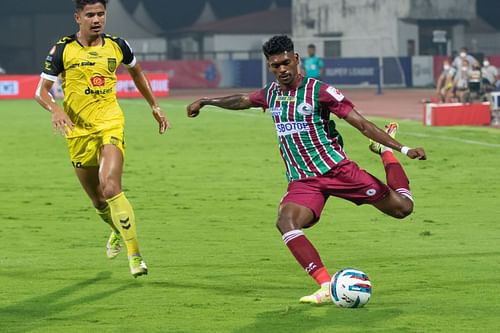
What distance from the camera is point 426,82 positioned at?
214 feet

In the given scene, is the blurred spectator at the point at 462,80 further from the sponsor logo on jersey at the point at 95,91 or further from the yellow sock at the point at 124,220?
the yellow sock at the point at 124,220

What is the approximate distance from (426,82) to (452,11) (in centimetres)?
686

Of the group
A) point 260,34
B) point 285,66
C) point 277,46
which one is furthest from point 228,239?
point 260,34

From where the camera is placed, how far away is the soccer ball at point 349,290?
870 centimetres

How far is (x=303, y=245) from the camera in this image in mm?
9094

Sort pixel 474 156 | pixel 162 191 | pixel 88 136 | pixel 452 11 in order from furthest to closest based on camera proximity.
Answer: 1. pixel 452 11
2. pixel 474 156
3. pixel 162 191
4. pixel 88 136

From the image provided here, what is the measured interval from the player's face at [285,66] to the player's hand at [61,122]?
6.46ft

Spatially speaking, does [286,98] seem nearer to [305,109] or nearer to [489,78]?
[305,109]

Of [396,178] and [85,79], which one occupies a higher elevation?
[85,79]

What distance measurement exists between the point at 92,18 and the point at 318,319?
351cm

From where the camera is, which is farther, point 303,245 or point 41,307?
point 41,307

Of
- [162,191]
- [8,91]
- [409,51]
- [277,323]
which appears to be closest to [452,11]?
[409,51]

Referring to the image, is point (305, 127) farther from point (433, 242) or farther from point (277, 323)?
point (433, 242)

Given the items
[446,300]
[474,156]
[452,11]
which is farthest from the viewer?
[452,11]
